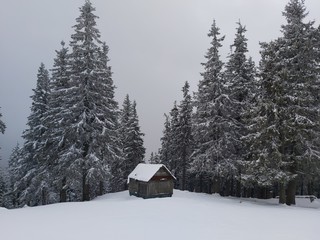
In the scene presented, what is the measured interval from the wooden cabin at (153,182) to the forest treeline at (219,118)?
365 centimetres

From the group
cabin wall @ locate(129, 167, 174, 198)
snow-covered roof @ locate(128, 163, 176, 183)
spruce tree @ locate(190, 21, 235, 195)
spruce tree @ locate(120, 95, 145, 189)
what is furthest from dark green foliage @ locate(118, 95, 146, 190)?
spruce tree @ locate(190, 21, 235, 195)

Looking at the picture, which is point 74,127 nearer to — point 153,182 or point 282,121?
point 153,182

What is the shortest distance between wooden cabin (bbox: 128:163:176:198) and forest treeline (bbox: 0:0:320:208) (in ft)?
12.0

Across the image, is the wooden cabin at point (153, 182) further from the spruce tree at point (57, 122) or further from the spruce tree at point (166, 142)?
the spruce tree at point (166, 142)

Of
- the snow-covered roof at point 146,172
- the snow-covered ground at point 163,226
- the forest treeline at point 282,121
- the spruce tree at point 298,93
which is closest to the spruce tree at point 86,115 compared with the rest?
the snow-covered roof at point 146,172

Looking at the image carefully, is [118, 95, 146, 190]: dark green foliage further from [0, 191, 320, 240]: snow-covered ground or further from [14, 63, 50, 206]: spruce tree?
[0, 191, 320, 240]: snow-covered ground

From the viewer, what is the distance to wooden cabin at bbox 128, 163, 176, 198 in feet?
103

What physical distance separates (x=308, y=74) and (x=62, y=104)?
23472 millimetres

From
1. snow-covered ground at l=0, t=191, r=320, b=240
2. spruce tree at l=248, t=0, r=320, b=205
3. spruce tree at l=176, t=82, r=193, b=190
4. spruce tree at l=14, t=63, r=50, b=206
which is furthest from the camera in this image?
spruce tree at l=176, t=82, r=193, b=190

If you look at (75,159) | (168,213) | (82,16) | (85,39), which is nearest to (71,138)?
(75,159)

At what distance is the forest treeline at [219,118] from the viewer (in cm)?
2455

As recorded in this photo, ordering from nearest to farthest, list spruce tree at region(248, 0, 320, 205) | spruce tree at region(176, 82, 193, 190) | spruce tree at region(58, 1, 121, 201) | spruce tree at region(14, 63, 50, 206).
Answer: spruce tree at region(248, 0, 320, 205) → spruce tree at region(58, 1, 121, 201) → spruce tree at region(14, 63, 50, 206) → spruce tree at region(176, 82, 193, 190)

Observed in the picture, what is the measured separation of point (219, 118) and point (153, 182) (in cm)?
1008

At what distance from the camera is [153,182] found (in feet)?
104
